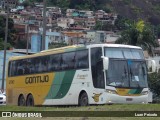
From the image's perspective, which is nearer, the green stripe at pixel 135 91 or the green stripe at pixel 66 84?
the green stripe at pixel 135 91

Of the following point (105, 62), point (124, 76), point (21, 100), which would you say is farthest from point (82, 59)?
point (21, 100)

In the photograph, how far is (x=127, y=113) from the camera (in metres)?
16.2

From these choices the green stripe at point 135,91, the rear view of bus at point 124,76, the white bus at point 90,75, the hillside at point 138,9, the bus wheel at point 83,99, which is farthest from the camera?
the hillside at point 138,9

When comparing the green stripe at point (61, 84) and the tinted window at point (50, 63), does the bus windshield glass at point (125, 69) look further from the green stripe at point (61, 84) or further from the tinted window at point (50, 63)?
the green stripe at point (61, 84)

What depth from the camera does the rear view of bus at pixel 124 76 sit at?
2309 centimetres

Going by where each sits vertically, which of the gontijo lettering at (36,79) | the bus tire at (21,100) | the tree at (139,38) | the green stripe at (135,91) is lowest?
the bus tire at (21,100)

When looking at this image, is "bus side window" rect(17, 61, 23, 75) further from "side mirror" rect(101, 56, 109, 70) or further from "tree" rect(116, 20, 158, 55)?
"tree" rect(116, 20, 158, 55)

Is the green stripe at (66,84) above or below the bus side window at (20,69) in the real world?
below

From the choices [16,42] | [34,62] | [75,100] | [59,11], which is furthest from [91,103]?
[59,11]

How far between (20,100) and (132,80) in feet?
30.3

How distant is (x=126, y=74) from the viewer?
23453 mm

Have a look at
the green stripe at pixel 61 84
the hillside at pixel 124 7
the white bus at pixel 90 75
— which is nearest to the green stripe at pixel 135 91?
the white bus at pixel 90 75

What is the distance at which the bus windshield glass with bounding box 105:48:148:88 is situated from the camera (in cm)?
2327

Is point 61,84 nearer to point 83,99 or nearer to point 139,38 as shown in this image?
point 83,99
